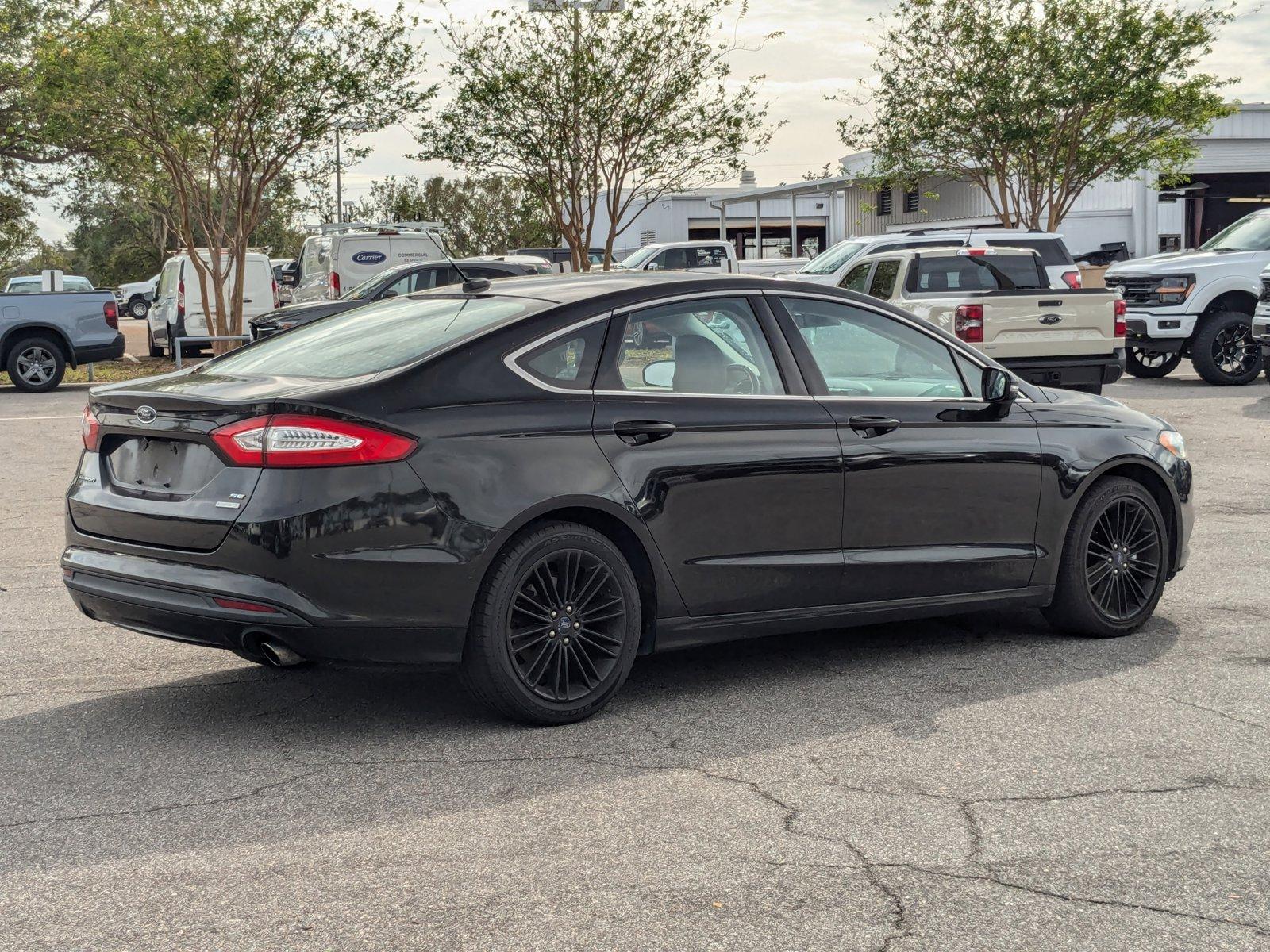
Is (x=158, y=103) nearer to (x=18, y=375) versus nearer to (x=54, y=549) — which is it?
(x=18, y=375)

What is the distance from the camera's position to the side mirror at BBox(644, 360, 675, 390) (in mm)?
5816

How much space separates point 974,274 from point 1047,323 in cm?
237

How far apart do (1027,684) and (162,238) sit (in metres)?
78.3

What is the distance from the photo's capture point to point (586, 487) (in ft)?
17.7

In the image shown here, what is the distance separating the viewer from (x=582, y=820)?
451 cm

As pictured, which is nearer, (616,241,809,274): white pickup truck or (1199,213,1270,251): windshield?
(1199,213,1270,251): windshield

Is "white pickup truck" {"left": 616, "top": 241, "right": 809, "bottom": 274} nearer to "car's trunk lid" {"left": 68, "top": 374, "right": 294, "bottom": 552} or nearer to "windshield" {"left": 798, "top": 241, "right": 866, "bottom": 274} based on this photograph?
"windshield" {"left": 798, "top": 241, "right": 866, "bottom": 274}

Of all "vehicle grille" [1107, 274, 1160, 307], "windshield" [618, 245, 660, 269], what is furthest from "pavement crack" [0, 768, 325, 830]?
"windshield" [618, 245, 660, 269]

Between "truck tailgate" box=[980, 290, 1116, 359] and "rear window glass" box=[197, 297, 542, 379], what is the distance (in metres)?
10.2

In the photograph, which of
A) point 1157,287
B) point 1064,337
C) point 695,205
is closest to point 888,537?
point 1064,337

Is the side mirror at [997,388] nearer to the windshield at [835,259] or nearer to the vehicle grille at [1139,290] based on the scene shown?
the vehicle grille at [1139,290]

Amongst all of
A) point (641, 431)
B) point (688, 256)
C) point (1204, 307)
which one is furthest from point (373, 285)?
point (641, 431)

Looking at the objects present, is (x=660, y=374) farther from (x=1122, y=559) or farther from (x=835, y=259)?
(x=835, y=259)

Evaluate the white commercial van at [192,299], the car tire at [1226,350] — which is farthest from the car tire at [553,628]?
the white commercial van at [192,299]
